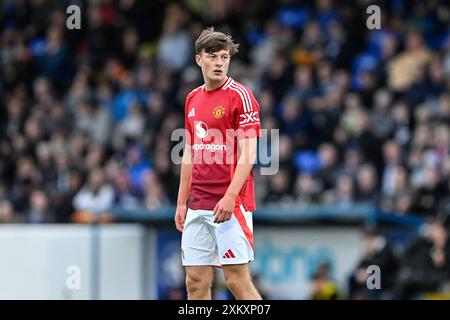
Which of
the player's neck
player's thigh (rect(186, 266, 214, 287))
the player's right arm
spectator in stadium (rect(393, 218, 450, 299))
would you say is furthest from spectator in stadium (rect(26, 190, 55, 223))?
the player's neck

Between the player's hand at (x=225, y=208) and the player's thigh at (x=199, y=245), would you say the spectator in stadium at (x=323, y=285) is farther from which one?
the player's hand at (x=225, y=208)

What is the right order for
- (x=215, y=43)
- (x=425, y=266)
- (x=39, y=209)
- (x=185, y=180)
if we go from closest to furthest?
1. (x=215, y=43)
2. (x=185, y=180)
3. (x=425, y=266)
4. (x=39, y=209)

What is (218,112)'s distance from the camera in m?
8.12

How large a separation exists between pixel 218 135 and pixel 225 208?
22.5 inches

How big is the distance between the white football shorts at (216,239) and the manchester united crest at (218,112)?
622 mm

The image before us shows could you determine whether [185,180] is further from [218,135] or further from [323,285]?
[323,285]

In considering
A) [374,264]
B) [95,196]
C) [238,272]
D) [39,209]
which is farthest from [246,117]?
[39,209]

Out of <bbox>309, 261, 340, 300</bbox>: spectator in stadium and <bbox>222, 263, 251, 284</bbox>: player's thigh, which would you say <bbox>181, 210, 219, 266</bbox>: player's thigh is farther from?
<bbox>309, 261, 340, 300</bbox>: spectator in stadium

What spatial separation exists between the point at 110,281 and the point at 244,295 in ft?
21.3

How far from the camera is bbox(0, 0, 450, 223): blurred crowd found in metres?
15.4

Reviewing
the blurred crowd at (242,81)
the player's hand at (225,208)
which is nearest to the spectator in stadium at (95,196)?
the blurred crowd at (242,81)

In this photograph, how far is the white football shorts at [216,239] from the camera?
8.09 m
